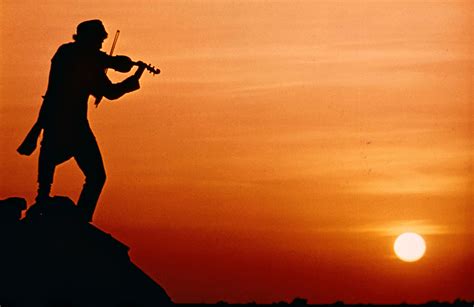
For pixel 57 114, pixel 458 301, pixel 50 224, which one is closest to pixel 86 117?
pixel 57 114

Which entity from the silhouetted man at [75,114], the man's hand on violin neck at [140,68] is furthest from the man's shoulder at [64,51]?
the man's hand on violin neck at [140,68]

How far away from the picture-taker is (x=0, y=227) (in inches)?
960

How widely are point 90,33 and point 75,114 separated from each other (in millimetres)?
1434

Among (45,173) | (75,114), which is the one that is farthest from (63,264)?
(75,114)

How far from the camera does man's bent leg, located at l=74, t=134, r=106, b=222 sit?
80.7 feet

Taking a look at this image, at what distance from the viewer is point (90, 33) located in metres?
24.5

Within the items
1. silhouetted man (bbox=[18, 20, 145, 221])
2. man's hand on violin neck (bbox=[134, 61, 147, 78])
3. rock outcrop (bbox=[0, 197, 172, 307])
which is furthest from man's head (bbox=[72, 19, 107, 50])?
rock outcrop (bbox=[0, 197, 172, 307])

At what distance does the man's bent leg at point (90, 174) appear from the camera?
968 inches

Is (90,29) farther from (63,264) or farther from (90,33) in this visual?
(63,264)

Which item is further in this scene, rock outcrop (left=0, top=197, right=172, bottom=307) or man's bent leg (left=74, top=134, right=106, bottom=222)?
man's bent leg (left=74, top=134, right=106, bottom=222)

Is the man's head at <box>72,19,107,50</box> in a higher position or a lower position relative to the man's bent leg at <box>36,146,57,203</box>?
higher

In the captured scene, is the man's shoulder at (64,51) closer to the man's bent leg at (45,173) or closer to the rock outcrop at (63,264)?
the man's bent leg at (45,173)

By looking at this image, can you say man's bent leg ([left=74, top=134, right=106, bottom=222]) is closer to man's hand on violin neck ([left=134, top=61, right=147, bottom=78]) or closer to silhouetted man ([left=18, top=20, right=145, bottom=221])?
silhouetted man ([left=18, top=20, right=145, bottom=221])

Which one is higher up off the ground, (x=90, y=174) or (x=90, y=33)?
(x=90, y=33)
